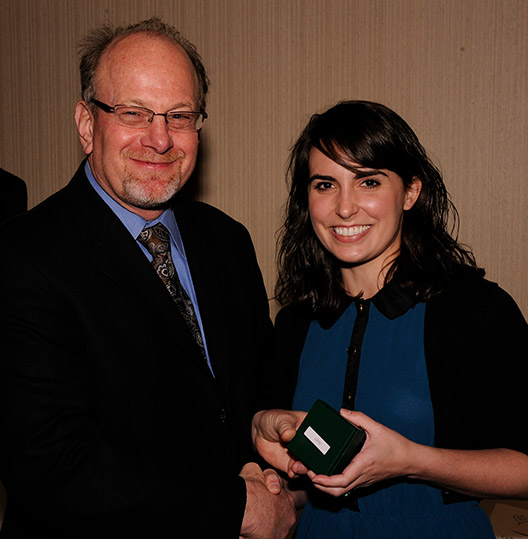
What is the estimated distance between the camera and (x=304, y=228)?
2.11 metres

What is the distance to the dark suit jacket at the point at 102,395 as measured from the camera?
1.40 m

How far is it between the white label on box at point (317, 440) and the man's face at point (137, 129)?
803 millimetres

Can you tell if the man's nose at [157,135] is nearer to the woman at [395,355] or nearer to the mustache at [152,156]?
the mustache at [152,156]

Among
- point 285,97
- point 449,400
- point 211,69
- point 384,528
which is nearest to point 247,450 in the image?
point 384,528

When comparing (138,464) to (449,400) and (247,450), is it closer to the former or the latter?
(247,450)


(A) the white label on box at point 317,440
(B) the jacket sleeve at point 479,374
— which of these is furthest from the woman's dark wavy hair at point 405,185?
(A) the white label on box at point 317,440

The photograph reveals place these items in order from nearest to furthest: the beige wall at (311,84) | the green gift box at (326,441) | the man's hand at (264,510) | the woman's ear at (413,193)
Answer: the green gift box at (326,441) < the man's hand at (264,510) < the woman's ear at (413,193) < the beige wall at (311,84)

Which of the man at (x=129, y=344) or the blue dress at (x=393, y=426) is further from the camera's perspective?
the blue dress at (x=393, y=426)

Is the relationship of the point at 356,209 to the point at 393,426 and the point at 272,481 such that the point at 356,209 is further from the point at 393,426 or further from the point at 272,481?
the point at 272,481

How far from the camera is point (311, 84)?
292 cm

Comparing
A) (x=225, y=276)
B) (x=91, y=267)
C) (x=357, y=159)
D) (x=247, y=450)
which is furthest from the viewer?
(x=225, y=276)

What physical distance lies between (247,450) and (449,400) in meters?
0.65

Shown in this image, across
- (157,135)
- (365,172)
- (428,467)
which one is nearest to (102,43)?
(157,135)

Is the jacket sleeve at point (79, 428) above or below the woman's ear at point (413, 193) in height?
below
